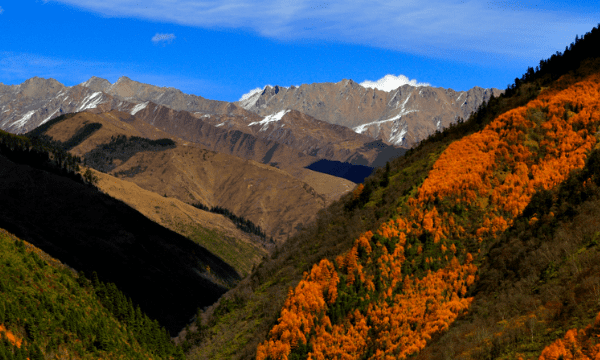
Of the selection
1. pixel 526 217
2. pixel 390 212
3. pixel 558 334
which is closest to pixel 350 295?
pixel 390 212

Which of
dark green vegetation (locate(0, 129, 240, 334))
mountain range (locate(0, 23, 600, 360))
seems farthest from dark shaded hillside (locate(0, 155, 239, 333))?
mountain range (locate(0, 23, 600, 360))

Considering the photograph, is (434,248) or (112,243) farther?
(112,243)

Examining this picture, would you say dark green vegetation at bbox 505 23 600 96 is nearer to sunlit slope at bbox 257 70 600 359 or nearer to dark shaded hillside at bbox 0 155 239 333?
sunlit slope at bbox 257 70 600 359

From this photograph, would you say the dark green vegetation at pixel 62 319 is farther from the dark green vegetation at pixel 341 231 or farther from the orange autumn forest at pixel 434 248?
the orange autumn forest at pixel 434 248

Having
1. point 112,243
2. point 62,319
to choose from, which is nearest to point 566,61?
point 62,319

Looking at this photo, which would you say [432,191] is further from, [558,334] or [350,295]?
[558,334]

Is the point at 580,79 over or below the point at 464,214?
over

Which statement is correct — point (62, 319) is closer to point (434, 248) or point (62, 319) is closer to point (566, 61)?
point (434, 248)
